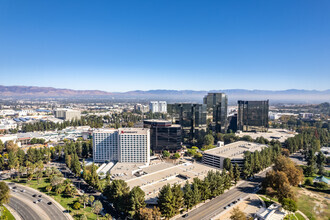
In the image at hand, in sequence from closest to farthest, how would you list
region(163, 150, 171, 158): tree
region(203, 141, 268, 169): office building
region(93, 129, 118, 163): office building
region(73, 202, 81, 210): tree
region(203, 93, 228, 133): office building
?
region(73, 202, 81, 210): tree < region(203, 141, 268, 169): office building < region(93, 129, 118, 163): office building < region(163, 150, 171, 158): tree < region(203, 93, 228, 133): office building

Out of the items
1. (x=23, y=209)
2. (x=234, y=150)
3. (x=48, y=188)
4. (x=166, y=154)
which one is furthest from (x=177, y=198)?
(x=234, y=150)

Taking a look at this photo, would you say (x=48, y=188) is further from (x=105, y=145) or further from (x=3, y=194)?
(x=105, y=145)

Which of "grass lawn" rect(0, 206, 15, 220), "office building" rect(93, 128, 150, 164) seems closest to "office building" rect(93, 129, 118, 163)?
"office building" rect(93, 128, 150, 164)

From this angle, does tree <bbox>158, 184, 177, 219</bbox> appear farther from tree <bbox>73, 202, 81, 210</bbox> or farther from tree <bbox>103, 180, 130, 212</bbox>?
tree <bbox>73, 202, 81, 210</bbox>

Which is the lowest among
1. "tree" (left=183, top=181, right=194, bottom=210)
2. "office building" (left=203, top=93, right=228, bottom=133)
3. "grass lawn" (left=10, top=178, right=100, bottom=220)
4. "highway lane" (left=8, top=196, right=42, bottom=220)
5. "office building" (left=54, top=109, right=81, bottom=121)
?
"grass lawn" (left=10, top=178, right=100, bottom=220)

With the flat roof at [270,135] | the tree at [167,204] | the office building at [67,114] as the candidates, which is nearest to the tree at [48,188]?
the tree at [167,204]

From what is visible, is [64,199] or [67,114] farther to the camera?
[67,114]

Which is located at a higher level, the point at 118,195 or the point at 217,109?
the point at 217,109
